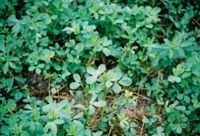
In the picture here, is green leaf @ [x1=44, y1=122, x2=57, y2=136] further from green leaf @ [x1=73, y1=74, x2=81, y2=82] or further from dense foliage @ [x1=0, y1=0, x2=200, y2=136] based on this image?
green leaf @ [x1=73, y1=74, x2=81, y2=82]

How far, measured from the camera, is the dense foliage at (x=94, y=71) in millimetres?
2145

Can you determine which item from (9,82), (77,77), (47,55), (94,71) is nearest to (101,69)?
(94,71)

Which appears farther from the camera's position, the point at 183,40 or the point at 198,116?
the point at 183,40

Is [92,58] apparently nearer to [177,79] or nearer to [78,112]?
[78,112]

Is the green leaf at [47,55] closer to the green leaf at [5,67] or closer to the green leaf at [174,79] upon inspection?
the green leaf at [5,67]

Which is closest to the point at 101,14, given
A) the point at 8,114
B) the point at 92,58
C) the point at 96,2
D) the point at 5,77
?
the point at 96,2

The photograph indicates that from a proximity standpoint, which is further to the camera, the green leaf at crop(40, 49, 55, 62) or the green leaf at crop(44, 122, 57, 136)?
the green leaf at crop(40, 49, 55, 62)

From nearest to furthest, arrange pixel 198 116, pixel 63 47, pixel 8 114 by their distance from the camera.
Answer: pixel 8 114
pixel 198 116
pixel 63 47

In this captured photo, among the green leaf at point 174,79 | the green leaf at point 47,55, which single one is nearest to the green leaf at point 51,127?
the green leaf at point 47,55

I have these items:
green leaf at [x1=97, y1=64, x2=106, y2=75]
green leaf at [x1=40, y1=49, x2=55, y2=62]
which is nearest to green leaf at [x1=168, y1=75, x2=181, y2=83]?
green leaf at [x1=97, y1=64, x2=106, y2=75]

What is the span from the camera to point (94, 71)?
2.19 m

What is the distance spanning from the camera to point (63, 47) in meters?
2.56

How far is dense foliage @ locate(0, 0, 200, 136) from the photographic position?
214 cm

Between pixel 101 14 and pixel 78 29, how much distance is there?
0.24 m
